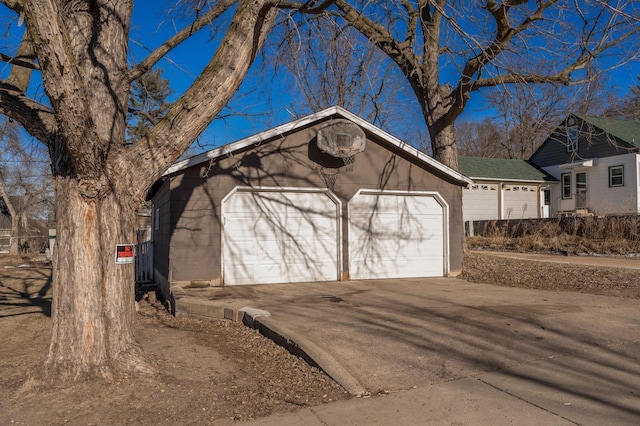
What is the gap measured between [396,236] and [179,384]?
8194 millimetres

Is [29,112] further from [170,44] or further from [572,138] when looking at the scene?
[572,138]

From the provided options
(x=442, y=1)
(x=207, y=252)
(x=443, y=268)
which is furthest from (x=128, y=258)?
(x=442, y=1)

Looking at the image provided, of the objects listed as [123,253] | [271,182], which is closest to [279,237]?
[271,182]

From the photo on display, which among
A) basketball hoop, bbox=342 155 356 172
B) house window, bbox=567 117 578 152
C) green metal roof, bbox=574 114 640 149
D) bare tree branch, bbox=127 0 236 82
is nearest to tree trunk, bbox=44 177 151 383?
bare tree branch, bbox=127 0 236 82

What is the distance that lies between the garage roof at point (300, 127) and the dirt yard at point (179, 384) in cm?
328

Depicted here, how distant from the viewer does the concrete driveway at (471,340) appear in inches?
178

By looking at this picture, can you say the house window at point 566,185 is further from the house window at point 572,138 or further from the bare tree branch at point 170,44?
the bare tree branch at point 170,44

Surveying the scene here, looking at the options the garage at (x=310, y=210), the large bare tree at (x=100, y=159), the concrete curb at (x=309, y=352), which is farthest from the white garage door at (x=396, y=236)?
the large bare tree at (x=100, y=159)

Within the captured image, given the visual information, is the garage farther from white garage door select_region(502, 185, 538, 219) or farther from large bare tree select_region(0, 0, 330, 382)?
white garage door select_region(502, 185, 538, 219)

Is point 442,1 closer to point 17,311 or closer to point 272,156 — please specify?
point 272,156

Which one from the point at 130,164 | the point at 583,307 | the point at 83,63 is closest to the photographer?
the point at 130,164

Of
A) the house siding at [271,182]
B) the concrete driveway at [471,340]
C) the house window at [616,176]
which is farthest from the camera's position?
the house window at [616,176]

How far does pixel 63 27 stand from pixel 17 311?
763 centimetres

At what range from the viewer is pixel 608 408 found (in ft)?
13.3
